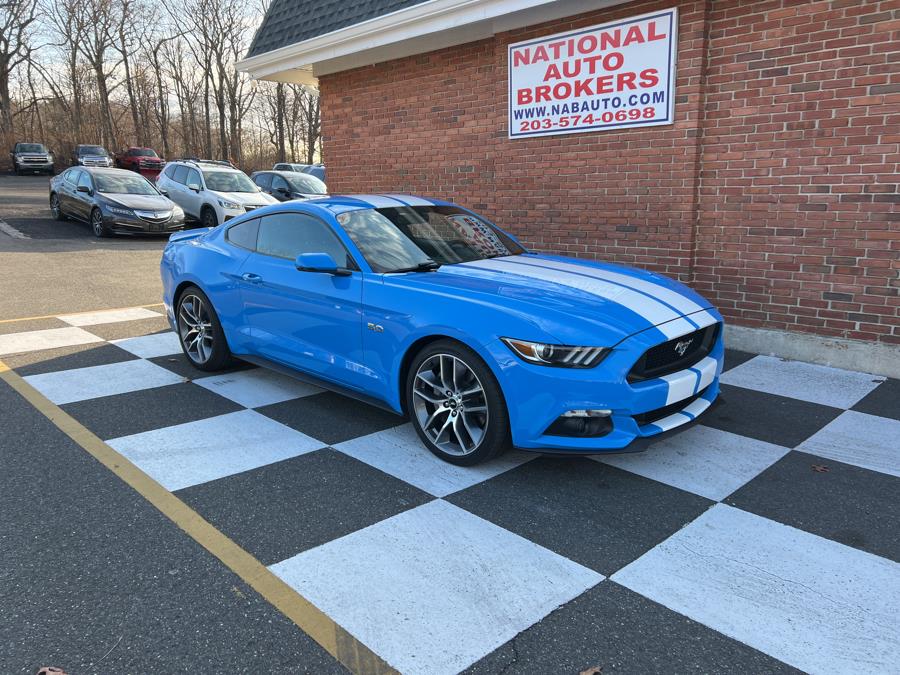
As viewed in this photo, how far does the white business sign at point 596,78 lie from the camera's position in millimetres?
6512

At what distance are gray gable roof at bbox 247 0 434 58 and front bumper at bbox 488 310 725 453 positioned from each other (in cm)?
587

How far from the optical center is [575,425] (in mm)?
3441

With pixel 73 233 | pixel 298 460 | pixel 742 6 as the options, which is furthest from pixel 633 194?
pixel 73 233

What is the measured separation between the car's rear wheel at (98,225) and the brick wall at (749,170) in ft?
32.7

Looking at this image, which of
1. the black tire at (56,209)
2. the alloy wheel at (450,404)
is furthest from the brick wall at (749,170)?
the black tire at (56,209)

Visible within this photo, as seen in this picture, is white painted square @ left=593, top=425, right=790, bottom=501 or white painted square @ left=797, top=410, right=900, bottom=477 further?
white painted square @ left=797, top=410, right=900, bottom=477

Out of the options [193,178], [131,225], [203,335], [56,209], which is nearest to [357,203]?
[203,335]

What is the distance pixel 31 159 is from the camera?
3653 cm

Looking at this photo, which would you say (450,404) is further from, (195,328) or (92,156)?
(92,156)

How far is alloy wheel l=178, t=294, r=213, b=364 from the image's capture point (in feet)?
18.3

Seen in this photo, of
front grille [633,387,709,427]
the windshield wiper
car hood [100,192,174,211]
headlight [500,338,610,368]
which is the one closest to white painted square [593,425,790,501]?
front grille [633,387,709,427]

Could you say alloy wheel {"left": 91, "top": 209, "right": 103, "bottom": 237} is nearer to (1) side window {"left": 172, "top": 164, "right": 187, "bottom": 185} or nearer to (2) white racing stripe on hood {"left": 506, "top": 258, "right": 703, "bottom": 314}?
(1) side window {"left": 172, "top": 164, "right": 187, "bottom": 185}

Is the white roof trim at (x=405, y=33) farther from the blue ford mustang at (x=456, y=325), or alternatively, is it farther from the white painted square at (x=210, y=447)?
the white painted square at (x=210, y=447)

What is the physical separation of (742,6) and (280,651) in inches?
251
